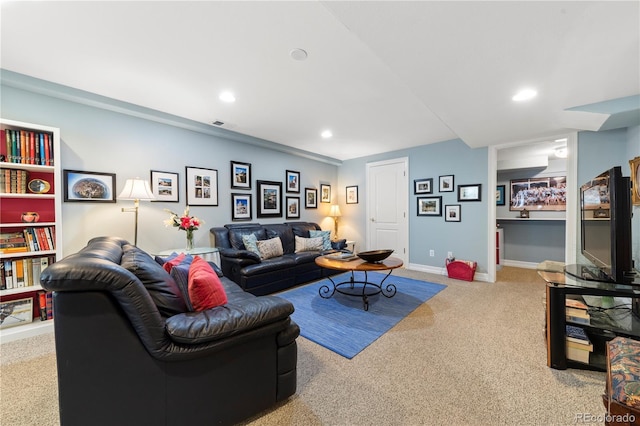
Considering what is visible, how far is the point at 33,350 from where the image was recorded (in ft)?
6.91

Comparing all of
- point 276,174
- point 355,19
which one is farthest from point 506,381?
point 276,174

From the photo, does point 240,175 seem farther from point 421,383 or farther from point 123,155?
point 421,383

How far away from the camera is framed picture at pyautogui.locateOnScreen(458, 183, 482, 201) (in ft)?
13.9

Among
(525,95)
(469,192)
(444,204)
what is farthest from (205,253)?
(469,192)

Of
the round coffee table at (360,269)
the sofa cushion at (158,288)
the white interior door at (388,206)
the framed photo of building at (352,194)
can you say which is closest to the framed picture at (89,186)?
the sofa cushion at (158,288)

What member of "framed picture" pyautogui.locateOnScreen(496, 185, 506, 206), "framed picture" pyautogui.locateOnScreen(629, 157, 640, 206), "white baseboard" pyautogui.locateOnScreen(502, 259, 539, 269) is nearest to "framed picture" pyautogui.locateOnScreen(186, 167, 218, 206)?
"framed picture" pyautogui.locateOnScreen(629, 157, 640, 206)

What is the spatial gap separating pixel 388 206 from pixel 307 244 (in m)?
2.04

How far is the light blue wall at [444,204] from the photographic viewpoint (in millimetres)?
4234

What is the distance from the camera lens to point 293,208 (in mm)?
5152

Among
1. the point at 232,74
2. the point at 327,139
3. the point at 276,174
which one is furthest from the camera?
the point at 276,174

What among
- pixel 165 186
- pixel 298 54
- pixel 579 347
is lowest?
pixel 579 347

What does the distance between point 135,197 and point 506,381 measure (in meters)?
3.74

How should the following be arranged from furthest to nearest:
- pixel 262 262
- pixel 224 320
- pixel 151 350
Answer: pixel 262 262 → pixel 224 320 → pixel 151 350

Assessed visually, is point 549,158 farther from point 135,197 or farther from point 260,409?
point 135,197
